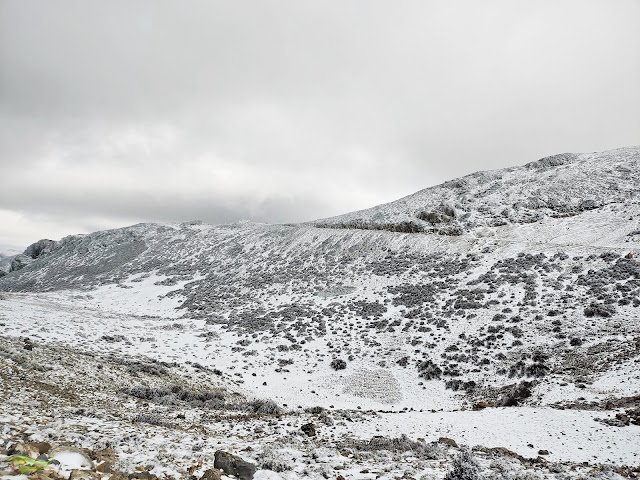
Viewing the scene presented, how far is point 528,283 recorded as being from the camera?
2986cm

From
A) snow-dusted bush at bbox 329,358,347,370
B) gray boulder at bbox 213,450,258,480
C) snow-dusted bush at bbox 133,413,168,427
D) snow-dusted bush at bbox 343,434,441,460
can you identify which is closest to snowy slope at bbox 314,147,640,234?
snow-dusted bush at bbox 329,358,347,370

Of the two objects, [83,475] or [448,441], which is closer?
[83,475]

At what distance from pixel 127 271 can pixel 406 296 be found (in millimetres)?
49597

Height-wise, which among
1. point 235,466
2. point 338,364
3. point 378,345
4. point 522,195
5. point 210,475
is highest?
point 522,195

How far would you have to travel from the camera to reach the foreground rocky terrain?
10.0 meters

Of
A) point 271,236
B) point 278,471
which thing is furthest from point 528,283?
point 271,236

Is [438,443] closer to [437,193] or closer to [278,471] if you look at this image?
[278,471]

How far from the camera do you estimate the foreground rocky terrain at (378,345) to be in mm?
10047

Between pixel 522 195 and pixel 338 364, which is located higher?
pixel 522 195

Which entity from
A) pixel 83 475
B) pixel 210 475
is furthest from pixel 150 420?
pixel 83 475

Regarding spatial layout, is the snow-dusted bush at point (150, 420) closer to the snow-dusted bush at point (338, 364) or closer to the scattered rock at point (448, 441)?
the scattered rock at point (448, 441)

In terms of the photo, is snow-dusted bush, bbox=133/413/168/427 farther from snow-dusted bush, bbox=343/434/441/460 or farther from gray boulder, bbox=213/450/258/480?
snow-dusted bush, bbox=343/434/441/460

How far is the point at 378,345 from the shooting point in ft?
88.6

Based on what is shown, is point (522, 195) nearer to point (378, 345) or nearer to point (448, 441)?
point (378, 345)
